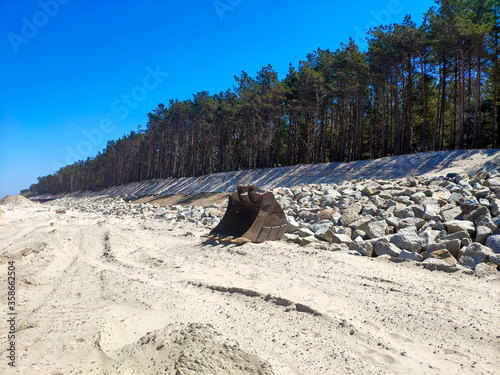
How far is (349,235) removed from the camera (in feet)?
20.3

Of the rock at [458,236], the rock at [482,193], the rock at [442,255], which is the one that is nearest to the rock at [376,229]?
the rock at [458,236]

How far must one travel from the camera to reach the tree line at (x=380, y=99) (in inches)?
733

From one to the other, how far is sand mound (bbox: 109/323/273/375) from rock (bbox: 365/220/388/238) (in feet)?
14.0

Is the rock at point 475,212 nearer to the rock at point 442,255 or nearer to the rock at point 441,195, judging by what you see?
the rock at point 441,195

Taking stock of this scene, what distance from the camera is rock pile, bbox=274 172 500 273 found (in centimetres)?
456

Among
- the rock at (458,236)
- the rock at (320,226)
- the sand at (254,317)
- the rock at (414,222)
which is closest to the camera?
the sand at (254,317)

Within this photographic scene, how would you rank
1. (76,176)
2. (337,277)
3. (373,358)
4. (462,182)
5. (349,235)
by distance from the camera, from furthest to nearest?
1. (76,176)
2. (462,182)
3. (349,235)
4. (337,277)
5. (373,358)

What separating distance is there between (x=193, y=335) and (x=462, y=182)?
884 centimetres

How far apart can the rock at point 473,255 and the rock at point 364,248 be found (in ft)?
4.25

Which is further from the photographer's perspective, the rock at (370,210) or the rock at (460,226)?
the rock at (370,210)

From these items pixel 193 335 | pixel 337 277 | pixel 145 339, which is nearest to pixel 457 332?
pixel 337 277

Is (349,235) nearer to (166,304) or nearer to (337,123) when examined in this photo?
(166,304)

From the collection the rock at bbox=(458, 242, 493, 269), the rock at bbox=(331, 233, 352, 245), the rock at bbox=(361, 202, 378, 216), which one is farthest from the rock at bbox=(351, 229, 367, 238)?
the rock at bbox=(458, 242, 493, 269)

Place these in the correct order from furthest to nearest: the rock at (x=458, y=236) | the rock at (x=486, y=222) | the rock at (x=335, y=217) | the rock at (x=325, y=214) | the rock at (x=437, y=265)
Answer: the rock at (x=325, y=214)
the rock at (x=335, y=217)
the rock at (x=486, y=222)
the rock at (x=458, y=236)
the rock at (x=437, y=265)
